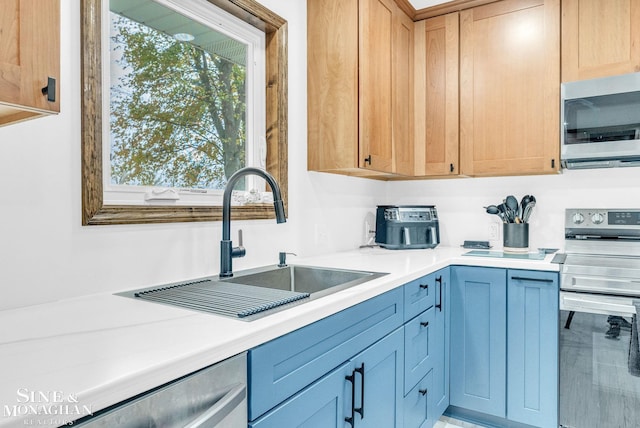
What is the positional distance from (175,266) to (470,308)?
4.86ft

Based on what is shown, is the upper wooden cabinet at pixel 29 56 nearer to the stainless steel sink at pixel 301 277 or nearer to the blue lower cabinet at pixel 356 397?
the blue lower cabinet at pixel 356 397

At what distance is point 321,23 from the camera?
2.09 m

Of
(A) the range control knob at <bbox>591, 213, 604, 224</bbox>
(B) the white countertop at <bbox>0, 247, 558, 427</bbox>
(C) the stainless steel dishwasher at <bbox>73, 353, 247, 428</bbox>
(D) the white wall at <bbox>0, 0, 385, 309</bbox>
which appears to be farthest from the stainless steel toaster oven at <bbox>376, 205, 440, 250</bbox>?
(C) the stainless steel dishwasher at <bbox>73, 353, 247, 428</bbox>

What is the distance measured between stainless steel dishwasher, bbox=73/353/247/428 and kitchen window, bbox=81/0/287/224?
0.70 metres

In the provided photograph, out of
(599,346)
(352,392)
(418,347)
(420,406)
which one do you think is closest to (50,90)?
(352,392)

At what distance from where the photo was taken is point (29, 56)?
735 millimetres

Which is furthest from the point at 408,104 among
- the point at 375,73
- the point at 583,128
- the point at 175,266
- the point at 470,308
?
the point at 175,266

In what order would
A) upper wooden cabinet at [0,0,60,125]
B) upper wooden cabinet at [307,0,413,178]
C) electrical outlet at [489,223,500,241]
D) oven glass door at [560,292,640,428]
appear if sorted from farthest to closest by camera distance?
electrical outlet at [489,223,500,241] → upper wooden cabinet at [307,0,413,178] → oven glass door at [560,292,640,428] → upper wooden cabinet at [0,0,60,125]

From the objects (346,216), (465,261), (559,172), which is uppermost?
(559,172)

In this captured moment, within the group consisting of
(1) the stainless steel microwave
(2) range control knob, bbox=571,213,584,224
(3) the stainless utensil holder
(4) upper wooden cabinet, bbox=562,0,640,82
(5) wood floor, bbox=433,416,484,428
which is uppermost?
(4) upper wooden cabinet, bbox=562,0,640,82

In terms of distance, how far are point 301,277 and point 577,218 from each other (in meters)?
1.71

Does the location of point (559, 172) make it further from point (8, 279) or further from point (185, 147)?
point (8, 279)

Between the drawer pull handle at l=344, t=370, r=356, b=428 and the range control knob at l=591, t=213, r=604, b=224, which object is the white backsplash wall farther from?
the drawer pull handle at l=344, t=370, r=356, b=428

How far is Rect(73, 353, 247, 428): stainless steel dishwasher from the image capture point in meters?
0.63
